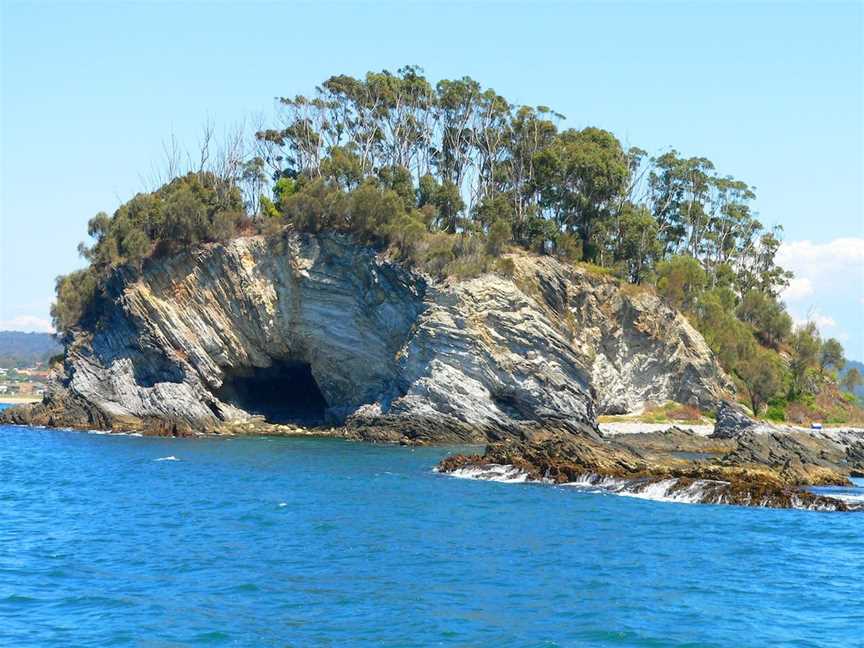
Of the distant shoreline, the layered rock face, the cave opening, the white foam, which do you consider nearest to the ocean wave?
the white foam

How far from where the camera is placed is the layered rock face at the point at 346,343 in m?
62.9

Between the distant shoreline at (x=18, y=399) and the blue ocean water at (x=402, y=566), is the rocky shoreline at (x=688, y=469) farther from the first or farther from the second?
the distant shoreline at (x=18, y=399)

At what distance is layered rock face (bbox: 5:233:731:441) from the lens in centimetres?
6291

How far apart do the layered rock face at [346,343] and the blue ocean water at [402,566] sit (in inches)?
808

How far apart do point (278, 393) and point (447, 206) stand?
2024 cm

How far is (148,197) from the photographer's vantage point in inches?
2788

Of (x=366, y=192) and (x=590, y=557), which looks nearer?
(x=590, y=557)

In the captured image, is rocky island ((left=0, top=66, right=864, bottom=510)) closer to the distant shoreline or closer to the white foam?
the white foam

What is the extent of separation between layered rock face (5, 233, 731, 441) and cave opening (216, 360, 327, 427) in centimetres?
32

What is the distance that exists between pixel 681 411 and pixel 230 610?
57090 mm

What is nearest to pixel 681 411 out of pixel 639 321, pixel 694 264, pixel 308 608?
pixel 639 321

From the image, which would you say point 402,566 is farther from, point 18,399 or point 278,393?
point 18,399

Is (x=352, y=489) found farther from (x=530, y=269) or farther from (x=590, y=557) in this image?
(x=530, y=269)

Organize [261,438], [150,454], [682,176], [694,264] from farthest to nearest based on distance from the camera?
[682,176]
[694,264]
[261,438]
[150,454]
